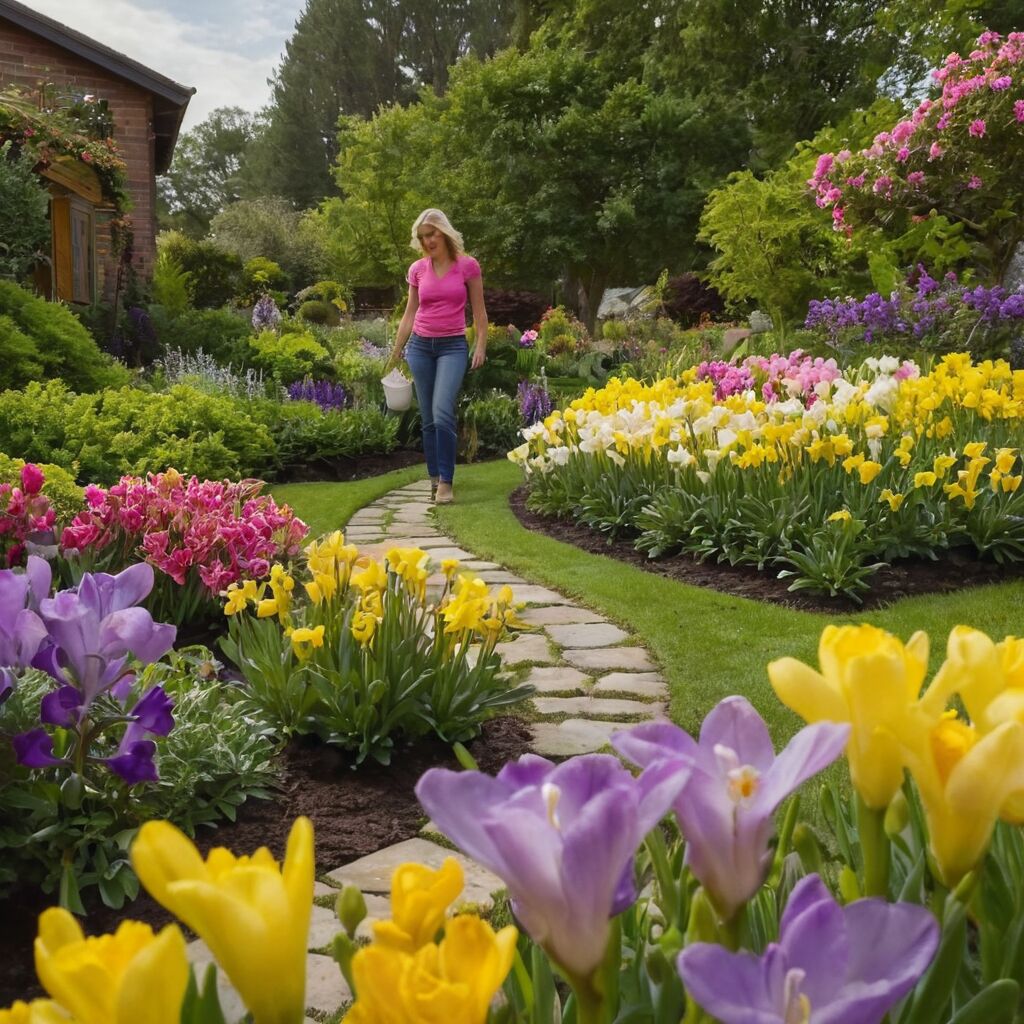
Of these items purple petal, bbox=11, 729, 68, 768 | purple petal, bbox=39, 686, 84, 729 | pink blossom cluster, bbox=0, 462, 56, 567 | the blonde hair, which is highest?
the blonde hair

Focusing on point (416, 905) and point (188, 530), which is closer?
point (416, 905)

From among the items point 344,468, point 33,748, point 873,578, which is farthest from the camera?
point 344,468

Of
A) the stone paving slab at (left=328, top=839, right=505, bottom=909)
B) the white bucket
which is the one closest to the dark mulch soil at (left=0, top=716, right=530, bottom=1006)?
the stone paving slab at (left=328, top=839, right=505, bottom=909)

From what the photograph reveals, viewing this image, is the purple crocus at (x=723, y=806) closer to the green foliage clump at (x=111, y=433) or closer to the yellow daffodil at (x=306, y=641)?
the yellow daffodil at (x=306, y=641)

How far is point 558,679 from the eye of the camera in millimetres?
3971

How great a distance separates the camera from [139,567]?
1.80 meters

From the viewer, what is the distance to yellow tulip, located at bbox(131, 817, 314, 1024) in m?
0.56

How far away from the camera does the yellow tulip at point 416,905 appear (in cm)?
59

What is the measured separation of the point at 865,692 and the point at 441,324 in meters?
7.08

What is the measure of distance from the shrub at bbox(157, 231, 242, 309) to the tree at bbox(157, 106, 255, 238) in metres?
32.3

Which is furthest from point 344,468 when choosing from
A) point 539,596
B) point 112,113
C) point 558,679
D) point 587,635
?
point 112,113

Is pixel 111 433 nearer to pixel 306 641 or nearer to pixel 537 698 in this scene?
pixel 537 698

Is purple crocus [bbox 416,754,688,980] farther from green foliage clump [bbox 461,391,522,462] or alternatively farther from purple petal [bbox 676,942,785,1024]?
green foliage clump [bbox 461,391,522,462]

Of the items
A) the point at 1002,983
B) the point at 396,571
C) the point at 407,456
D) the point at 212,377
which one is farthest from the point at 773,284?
the point at 1002,983
